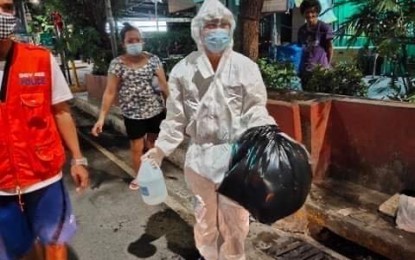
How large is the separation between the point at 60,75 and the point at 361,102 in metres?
2.72

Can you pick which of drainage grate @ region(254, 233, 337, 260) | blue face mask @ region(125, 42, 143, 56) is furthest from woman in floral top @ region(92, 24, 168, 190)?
drainage grate @ region(254, 233, 337, 260)

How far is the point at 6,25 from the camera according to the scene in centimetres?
181

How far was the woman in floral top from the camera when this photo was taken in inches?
153

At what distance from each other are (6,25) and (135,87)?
2114 mm

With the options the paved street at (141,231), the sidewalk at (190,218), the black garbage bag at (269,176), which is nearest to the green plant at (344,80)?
the sidewalk at (190,218)

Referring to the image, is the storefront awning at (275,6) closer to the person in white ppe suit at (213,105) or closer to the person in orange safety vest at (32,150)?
the person in white ppe suit at (213,105)

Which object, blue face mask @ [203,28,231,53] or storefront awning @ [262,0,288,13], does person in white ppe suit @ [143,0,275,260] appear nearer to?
blue face mask @ [203,28,231,53]

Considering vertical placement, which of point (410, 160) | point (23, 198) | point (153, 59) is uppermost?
point (153, 59)

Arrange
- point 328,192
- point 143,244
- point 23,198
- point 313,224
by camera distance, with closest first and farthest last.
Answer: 1. point 23,198
2. point 143,244
3. point 313,224
4. point 328,192

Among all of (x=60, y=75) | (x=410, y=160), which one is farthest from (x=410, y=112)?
(x=60, y=75)

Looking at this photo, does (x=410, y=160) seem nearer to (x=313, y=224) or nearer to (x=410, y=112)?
(x=410, y=112)

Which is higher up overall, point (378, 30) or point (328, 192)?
point (378, 30)

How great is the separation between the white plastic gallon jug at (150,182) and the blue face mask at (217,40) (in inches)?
31.5

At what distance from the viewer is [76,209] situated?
3965 millimetres
